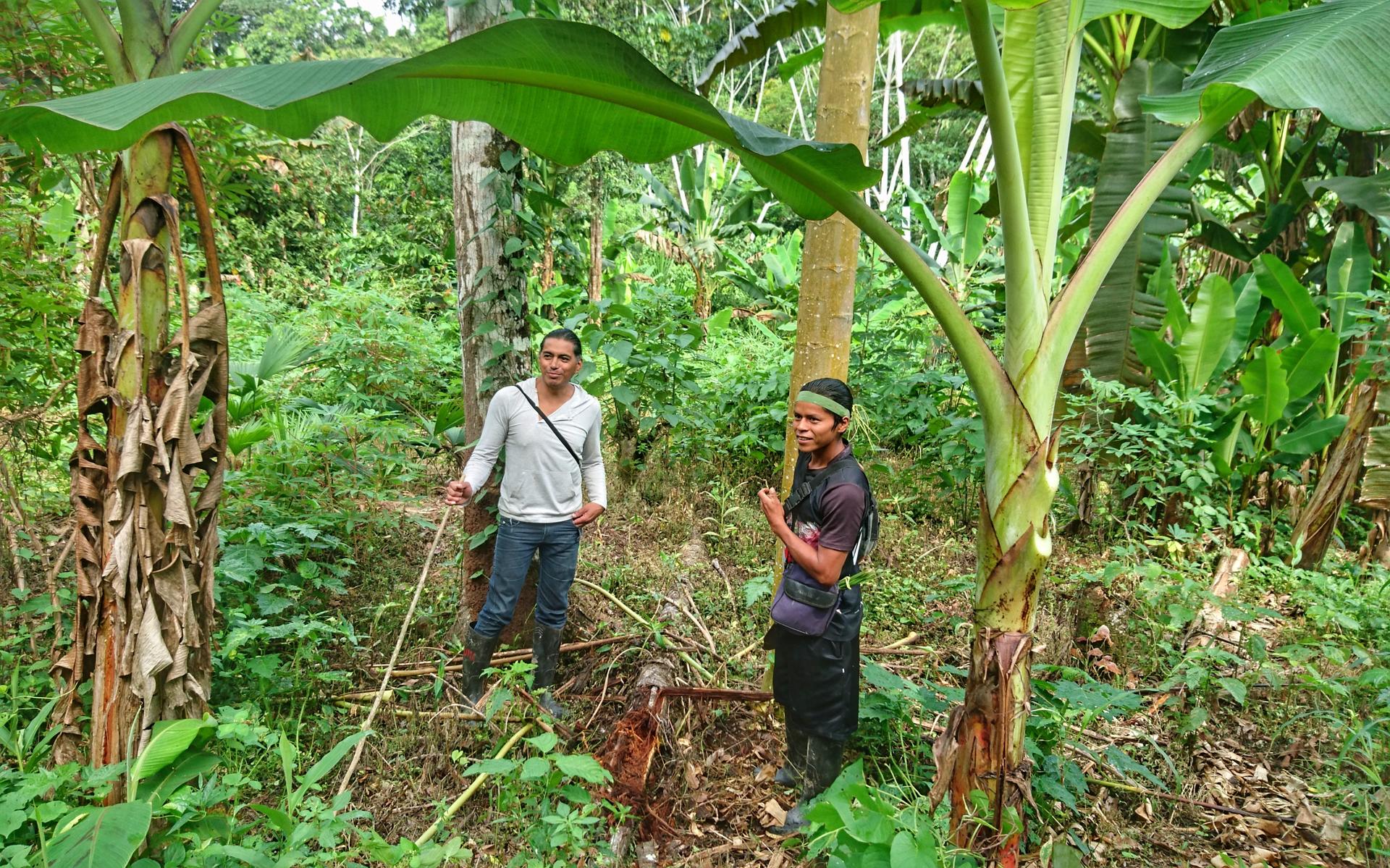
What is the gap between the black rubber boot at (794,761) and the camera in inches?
112

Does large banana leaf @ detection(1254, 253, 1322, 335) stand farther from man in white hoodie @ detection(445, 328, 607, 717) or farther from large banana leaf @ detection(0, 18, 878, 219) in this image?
man in white hoodie @ detection(445, 328, 607, 717)

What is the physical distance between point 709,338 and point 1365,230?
19.5 feet

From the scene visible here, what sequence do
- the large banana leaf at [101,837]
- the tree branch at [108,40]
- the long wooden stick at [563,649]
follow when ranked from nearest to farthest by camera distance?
the large banana leaf at [101,837] < the tree branch at [108,40] < the long wooden stick at [563,649]

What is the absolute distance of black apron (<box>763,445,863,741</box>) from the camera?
8.72 ft

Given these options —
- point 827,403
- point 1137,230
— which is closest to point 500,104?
point 827,403

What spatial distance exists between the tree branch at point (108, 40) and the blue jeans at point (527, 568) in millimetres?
2024

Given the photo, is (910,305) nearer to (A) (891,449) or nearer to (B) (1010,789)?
(A) (891,449)

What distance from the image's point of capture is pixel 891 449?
6.20m

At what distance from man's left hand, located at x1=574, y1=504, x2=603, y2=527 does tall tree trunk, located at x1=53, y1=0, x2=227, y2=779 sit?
146 centimetres

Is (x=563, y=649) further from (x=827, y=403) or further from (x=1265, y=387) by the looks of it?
(x=1265, y=387)

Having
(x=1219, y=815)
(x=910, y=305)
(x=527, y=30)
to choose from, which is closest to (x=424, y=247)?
(x=910, y=305)

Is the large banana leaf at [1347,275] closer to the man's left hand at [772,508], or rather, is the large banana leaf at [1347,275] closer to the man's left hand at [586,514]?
the man's left hand at [772,508]

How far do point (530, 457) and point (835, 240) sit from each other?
5.13ft

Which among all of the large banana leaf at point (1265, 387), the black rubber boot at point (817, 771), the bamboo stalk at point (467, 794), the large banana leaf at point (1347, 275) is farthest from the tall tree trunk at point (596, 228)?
the black rubber boot at point (817, 771)
